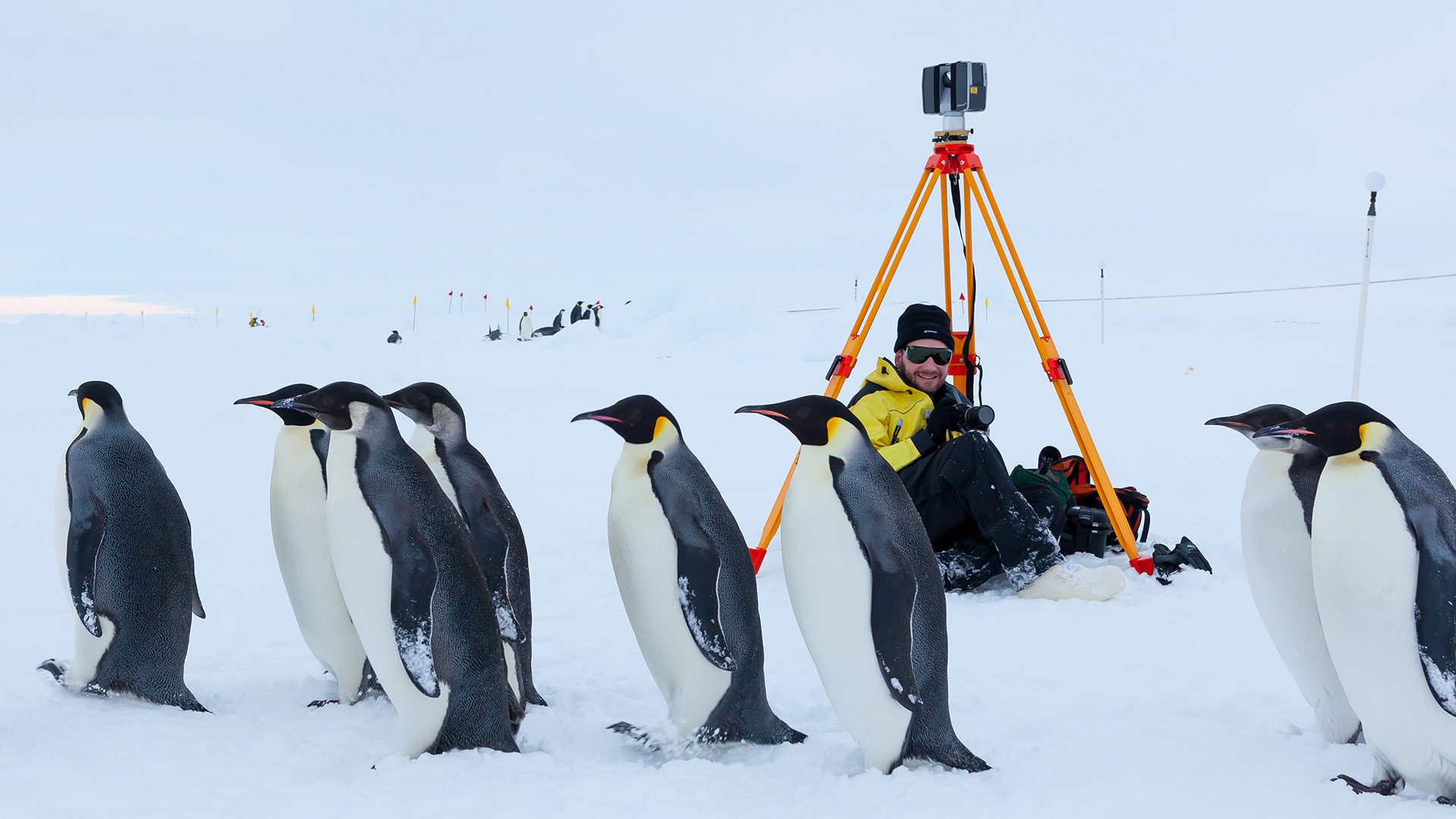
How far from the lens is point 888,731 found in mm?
2180

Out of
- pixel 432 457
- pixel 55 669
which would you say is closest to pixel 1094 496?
pixel 432 457

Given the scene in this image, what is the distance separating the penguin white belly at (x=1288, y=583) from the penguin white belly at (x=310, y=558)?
2161mm

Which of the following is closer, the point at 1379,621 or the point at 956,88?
the point at 1379,621

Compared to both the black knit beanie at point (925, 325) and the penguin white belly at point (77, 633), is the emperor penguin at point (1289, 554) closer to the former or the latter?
the black knit beanie at point (925, 325)

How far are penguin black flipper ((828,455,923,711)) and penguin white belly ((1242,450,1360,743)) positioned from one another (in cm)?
83

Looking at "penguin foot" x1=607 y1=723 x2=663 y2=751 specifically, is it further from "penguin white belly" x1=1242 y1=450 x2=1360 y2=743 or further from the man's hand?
the man's hand

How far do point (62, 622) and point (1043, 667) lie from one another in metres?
3.19

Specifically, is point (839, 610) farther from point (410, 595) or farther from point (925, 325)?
point (925, 325)

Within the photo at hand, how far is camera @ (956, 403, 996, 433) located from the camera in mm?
3846

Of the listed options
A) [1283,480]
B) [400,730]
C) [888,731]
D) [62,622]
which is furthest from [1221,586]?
[62,622]

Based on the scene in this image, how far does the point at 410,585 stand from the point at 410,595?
20 millimetres

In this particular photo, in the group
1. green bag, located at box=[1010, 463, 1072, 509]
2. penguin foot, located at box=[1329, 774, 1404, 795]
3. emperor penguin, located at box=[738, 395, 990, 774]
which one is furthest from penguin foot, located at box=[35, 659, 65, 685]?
green bag, located at box=[1010, 463, 1072, 509]

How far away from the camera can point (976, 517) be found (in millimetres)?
3836

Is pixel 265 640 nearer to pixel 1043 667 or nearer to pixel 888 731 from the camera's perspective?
pixel 888 731
